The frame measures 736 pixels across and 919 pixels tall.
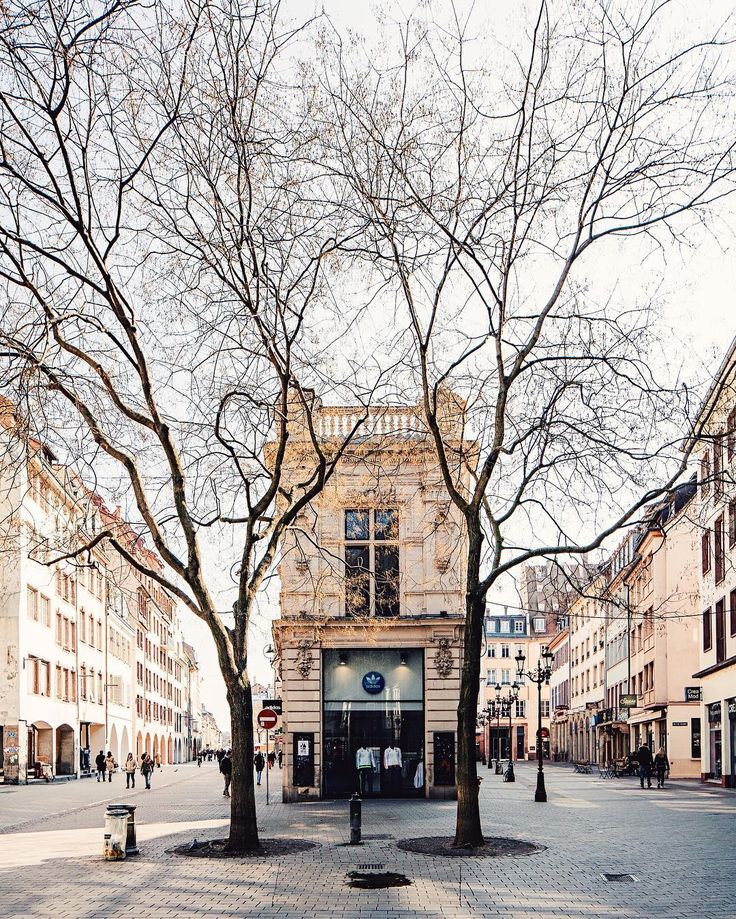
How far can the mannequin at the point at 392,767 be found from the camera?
33.7m

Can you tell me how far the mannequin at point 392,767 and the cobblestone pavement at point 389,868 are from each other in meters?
3.57

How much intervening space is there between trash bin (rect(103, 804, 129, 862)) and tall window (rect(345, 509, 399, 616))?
50.6 ft

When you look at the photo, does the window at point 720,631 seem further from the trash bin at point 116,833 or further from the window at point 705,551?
the trash bin at point 116,833

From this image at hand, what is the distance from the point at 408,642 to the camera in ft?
112

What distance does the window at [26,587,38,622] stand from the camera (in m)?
51.2

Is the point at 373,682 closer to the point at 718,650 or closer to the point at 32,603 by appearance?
the point at 718,650

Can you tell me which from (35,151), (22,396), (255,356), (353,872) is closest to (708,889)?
(353,872)

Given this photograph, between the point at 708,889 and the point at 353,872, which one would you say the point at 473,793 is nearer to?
the point at 353,872

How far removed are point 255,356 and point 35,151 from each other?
4677 mm

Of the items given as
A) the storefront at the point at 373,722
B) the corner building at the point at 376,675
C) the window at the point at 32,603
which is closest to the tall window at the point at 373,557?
the corner building at the point at 376,675

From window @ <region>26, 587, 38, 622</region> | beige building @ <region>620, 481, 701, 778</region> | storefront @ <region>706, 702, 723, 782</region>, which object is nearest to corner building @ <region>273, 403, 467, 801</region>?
storefront @ <region>706, 702, 723, 782</region>

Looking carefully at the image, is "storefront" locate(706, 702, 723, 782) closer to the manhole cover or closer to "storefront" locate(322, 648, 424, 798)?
"storefront" locate(322, 648, 424, 798)

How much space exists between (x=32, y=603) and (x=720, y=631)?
2988 cm

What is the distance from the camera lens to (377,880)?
15.8 m
